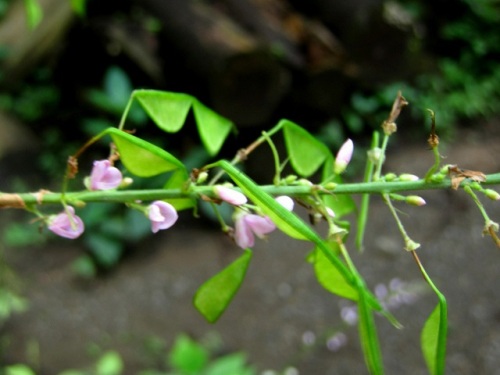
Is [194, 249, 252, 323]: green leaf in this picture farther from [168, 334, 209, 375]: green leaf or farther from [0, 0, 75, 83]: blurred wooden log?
[0, 0, 75, 83]: blurred wooden log

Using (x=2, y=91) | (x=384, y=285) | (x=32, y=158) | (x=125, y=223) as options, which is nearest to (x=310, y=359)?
(x=384, y=285)

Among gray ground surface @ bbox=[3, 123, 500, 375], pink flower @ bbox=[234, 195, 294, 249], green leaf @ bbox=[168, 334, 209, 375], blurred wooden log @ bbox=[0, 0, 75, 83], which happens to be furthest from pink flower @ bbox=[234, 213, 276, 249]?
blurred wooden log @ bbox=[0, 0, 75, 83]

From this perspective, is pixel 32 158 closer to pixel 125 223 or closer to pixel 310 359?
pixel 125 223

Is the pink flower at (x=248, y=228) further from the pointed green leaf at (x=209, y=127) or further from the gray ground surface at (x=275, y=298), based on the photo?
the gray ground surface at (x=275, y=298)

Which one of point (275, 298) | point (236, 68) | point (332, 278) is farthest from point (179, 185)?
point (275, 298)

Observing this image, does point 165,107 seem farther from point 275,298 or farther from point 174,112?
Result: point 275,298

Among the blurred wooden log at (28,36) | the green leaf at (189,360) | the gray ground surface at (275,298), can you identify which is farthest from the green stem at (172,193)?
the blurred wooden log at (28,36)

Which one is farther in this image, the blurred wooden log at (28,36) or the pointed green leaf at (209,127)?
the blurred wooden log at (28,36)
